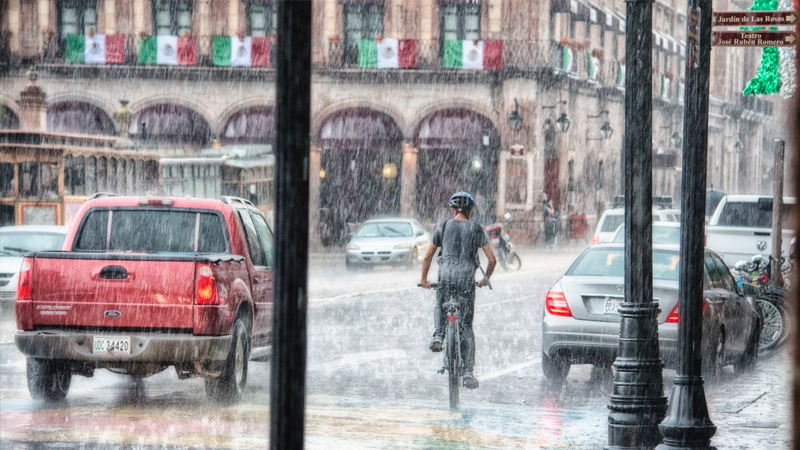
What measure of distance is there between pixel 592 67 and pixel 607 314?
39.0 metres

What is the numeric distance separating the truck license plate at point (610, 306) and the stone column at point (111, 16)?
36.4 metres

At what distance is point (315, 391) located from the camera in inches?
457

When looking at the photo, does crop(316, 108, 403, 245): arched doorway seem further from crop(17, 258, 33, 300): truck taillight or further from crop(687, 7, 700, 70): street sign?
crop(687, 7, 700, 70): street sign

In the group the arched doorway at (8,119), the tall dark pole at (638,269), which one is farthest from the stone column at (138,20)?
the tall dark pole at (638,269)

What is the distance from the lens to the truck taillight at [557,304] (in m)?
12.3

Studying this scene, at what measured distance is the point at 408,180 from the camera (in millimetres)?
46312

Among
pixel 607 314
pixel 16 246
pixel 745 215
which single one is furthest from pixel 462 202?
pixel 745 215

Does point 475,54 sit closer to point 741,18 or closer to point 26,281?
point 741,18

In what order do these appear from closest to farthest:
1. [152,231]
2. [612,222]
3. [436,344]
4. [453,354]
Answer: [453,354]
[436,344]
[152,231]
[612,222]

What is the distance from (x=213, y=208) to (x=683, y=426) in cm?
481

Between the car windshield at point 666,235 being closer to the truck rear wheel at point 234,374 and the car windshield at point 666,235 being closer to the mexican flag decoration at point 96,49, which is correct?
the truck rear wheel at point 234,374

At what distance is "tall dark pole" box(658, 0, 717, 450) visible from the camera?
27.1 feet

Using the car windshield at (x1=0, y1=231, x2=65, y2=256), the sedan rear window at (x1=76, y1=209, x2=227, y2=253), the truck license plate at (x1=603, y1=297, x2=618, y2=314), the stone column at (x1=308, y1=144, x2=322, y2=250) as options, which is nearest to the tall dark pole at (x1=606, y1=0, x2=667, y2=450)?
the truck license plate at (x1=603, y1=297, x2=618, y2=314)

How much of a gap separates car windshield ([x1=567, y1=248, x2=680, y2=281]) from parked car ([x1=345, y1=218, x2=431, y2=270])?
18731 mm
